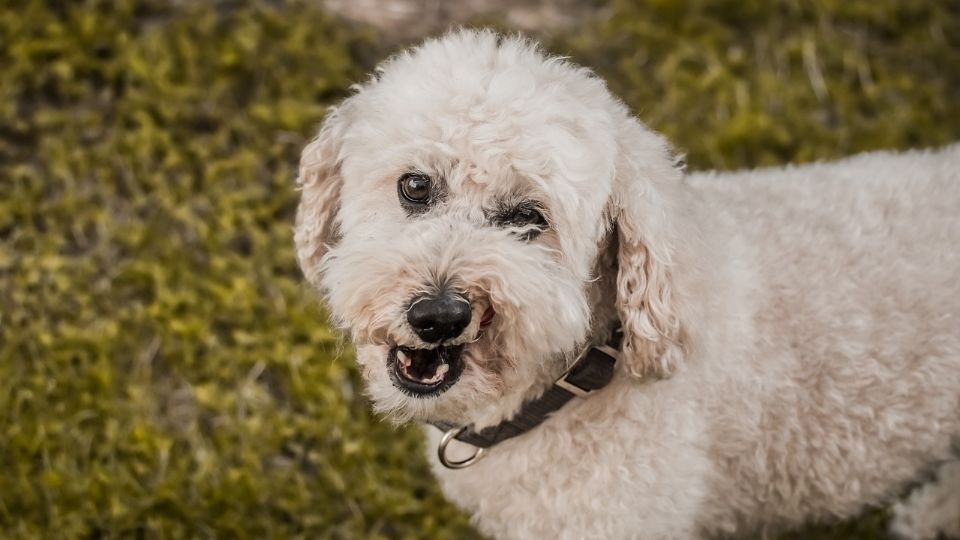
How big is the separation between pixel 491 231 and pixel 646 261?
398mm

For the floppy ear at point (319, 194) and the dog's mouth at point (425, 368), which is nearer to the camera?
the dog's mouth at point (425, 368)

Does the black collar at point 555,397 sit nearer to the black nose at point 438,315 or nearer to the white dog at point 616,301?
the white dog at point 616,301

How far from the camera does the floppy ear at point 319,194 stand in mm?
2844

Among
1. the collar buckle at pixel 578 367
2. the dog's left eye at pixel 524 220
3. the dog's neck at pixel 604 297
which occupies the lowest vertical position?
the collar buckle at pixel 578 367

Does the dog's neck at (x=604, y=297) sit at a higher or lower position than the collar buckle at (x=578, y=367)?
higher

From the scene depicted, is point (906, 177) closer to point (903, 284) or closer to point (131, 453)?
point (903, 284)

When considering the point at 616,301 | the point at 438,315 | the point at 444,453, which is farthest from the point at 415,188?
the point at 444,453

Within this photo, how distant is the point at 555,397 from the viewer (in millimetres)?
2656

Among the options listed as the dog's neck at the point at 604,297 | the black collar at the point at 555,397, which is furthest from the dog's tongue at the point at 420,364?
the dog's neck at the point at 604,297

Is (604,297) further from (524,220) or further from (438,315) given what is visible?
(438,315)

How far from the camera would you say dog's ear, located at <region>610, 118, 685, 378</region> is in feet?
8.08

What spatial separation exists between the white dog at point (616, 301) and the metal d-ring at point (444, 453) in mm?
21

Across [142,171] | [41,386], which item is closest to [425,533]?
[41,386]

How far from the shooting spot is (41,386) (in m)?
3.74
